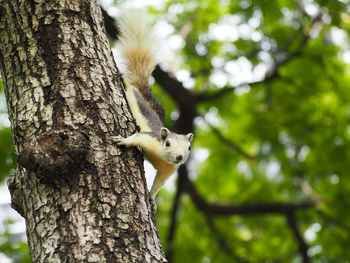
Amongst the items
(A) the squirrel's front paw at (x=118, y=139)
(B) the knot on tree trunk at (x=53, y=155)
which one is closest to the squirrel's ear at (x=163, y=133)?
(A) the squirrel's front paw at (x=118, y=139)

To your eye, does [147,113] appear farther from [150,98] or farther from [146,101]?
[150,98]

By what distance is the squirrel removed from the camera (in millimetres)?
4215

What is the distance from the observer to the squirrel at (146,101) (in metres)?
4.21

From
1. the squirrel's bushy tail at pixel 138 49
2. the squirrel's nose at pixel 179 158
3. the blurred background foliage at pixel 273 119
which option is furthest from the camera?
the blurred background foliage at pixel 273 119

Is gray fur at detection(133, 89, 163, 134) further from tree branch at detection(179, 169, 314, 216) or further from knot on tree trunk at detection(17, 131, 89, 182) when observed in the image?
tree branch at detection(179, 169, 314, 216)

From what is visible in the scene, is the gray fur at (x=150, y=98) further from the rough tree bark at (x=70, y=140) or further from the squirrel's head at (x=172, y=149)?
the rough tree bark at (x=70, y=140)

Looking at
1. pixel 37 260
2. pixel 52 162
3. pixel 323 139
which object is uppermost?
pixel 52 162

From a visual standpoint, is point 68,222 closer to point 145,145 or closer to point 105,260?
point 105,260

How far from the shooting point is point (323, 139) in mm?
8367

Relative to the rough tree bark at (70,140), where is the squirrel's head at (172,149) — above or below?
below

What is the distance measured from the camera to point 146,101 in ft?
16.3

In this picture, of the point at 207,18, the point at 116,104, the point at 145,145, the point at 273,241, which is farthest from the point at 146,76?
the point at 273,241

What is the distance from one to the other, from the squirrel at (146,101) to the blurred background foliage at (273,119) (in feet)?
8.76

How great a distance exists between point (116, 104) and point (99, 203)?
0.75 metres
